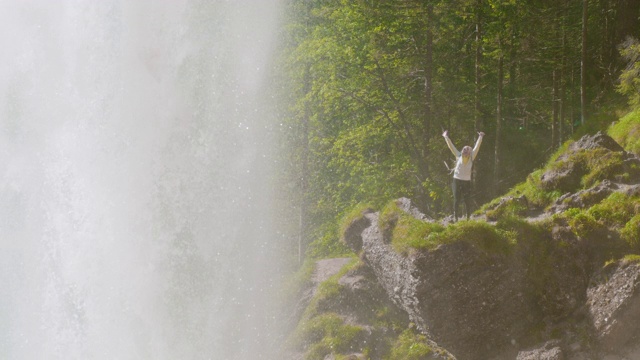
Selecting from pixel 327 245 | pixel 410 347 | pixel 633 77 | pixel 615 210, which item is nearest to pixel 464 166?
pixel 615 210

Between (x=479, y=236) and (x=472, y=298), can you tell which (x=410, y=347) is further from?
(x=479, y=236)

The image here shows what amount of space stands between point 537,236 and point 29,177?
19428 mm

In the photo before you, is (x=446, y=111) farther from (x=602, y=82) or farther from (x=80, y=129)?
(x=80, y=129)

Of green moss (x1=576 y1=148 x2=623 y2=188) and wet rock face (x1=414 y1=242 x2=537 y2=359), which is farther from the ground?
green moss (x1=576 y1=148 x2=623 y2=188)

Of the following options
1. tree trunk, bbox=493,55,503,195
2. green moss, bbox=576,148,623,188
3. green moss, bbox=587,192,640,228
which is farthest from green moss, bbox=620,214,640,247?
tree trunk, bbox=493,55,503,195

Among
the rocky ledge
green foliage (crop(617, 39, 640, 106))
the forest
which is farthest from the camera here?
the forest

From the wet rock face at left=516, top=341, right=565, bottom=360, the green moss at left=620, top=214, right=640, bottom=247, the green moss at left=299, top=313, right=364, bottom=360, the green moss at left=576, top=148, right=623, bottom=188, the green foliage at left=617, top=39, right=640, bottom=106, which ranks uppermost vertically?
the green foliage at left=617, top=39, right=640, bottom=106

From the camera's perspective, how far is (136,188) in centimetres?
2672

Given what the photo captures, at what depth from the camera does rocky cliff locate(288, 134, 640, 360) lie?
13.2m

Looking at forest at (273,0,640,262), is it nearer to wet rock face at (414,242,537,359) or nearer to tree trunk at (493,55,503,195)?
tree trunk at (493,55,503,195)

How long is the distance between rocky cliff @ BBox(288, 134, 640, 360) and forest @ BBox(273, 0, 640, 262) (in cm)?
724

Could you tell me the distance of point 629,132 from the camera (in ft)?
64.3

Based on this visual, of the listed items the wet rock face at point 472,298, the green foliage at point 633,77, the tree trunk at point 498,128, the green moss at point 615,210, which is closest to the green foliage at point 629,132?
the green foliage at point 633,77

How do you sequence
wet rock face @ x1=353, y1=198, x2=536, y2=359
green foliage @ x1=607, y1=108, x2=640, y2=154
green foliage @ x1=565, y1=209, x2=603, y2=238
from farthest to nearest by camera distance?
green foliage @ x1=607, y1=108, x2=640, y2=154
wet rock face @ x1=353, y1=198, x2=536, y2=359
green foliage @ x1=565, y1=209, x2=603, y2=238
